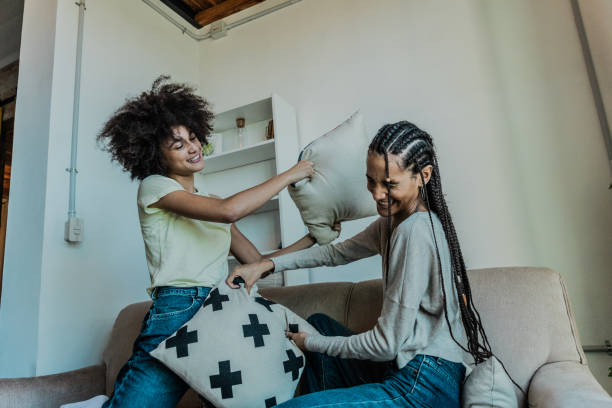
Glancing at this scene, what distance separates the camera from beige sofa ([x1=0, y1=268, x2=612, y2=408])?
103cm

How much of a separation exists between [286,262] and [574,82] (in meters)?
1.55

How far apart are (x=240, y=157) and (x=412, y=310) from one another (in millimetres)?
1890

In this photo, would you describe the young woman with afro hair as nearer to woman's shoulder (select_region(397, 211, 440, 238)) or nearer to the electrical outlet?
woman's shoulder (select_region(397, 211, 440, 238))

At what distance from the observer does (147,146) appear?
1396 millimetres

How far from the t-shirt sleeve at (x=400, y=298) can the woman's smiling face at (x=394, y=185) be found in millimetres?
109

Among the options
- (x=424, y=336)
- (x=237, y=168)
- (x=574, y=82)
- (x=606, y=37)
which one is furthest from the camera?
(x=237, y=168)

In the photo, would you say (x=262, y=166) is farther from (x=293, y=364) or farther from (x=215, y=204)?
(x=293, y=364)

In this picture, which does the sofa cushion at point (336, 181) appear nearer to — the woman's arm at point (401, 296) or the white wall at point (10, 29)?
the woman's arm at point (401, 296)

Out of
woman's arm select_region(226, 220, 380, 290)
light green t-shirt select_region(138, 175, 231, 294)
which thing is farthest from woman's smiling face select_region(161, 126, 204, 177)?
woman's arm select_region(226, 220, 380, 290)

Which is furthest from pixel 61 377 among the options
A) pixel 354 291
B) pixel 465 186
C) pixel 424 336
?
pixel 465 186

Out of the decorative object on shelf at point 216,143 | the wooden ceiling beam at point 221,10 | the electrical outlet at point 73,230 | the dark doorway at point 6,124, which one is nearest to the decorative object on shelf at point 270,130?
the decorative object on shelf at point 216,143

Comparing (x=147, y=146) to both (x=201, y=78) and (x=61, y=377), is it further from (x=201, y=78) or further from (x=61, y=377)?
(x=201, y=78)

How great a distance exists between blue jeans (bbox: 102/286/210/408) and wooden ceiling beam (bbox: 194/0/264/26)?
8.00ft

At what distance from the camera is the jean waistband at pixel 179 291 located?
1.16 meters
